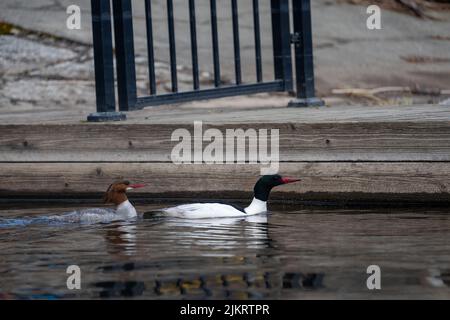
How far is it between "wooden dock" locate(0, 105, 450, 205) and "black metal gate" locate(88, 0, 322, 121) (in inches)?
11.2

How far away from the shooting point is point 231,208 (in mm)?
9398

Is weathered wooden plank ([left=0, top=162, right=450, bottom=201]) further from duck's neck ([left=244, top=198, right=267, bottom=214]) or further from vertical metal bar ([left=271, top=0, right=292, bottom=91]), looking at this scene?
vertical metal bar ([left=271, top=0, right=292, bottom=91])

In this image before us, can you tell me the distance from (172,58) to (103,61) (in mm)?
779

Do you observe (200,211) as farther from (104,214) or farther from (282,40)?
(282,40)

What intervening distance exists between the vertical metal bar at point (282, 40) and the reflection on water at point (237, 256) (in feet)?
9.16

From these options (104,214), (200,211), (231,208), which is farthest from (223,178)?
(104,214)

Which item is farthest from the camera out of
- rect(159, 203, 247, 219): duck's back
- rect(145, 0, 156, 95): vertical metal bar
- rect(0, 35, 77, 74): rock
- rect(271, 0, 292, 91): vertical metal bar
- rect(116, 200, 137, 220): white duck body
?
rect(0, 35, 77, 74): rock

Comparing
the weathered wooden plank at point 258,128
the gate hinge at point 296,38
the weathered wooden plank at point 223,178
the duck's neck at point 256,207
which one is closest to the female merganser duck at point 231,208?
the duck's neck at point 256,207

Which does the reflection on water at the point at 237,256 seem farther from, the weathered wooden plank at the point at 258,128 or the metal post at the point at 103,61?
A: the metal post at the point at 103,61

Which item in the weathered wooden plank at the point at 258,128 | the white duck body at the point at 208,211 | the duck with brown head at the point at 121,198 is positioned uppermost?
the weathered wooden plank at the point at 258,128

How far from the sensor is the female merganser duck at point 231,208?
928cm

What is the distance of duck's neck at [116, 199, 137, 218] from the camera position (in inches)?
368

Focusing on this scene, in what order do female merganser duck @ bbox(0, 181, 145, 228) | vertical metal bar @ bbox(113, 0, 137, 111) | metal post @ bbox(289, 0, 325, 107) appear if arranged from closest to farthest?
1. female merganser duck @ bbox(0, 181, 145, 228)
2. vertical metal bar @ bbox(113, 0, 137, 111)
3. metal post @ bbox(289, 0, 325, 107)

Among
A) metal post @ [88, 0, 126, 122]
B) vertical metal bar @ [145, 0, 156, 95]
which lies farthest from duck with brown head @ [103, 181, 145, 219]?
vertical metal bar @ [145, 0, 156, 95]
